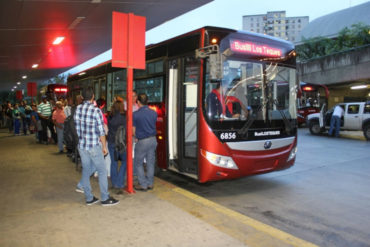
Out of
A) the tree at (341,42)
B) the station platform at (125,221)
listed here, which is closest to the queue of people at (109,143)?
the station platform at (125,221)

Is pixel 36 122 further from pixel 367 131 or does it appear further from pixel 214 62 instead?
pixel 367 131

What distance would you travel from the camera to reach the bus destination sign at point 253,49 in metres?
6.08

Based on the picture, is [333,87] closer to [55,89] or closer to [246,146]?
[55,89]

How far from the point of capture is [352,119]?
16.2 metres

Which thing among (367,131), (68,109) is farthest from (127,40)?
(367,131)

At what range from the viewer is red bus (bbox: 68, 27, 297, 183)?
5918mm

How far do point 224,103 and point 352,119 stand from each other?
12944mm

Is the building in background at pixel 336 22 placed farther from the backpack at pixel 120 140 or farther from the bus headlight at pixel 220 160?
the backpack at pixel 120 140

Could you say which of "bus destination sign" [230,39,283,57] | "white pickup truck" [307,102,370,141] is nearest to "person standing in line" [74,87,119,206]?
"bus destination sign" [230,39,283,57]

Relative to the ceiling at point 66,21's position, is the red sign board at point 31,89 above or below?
below

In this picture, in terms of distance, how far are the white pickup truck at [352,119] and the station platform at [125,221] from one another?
42.3 feet

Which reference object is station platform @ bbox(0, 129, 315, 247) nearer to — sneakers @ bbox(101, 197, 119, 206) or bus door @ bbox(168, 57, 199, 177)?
sneakers @ bbox(101, 197, 119, 206)

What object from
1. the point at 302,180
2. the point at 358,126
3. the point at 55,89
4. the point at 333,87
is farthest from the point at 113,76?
the point at 333,87

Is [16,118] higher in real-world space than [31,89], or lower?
lower
